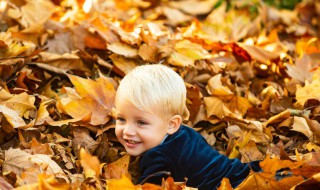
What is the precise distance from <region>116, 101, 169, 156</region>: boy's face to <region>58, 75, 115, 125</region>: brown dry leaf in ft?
0.96

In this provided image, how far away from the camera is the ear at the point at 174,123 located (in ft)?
9.71

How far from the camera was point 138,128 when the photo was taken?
114 inches

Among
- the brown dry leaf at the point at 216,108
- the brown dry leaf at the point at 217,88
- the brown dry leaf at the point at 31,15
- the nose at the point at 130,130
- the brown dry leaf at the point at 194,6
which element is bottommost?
the brown dry leaf at the point at 194,6

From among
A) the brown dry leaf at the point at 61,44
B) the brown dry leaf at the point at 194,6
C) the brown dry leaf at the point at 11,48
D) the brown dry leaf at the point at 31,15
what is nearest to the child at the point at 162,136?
the brown dry leaf at the point at 11,48

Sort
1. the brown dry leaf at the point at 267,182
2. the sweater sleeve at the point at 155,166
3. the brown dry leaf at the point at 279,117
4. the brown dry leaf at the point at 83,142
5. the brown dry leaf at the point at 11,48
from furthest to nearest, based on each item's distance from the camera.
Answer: the brown dry leaf at the point at 11,48 < the brown dry leaf at the point at 279,117 < the brown dry leaf at the point at 83,142 < the sweater sleeve at the point at 155,166 < the brown dry leaf at the point at 267,182

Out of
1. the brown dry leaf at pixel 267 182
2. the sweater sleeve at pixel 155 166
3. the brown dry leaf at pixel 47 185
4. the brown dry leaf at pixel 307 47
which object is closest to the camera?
the brown dry leaf at pixel 47 185

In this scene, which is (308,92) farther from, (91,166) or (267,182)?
(91,166)

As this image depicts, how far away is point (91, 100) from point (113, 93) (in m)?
0.14

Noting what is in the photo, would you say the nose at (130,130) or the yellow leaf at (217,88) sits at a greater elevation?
the nose at (130,130)

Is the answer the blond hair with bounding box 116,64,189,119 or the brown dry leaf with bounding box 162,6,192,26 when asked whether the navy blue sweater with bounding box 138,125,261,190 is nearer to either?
the blond hair with bounding box 116,64,189,119

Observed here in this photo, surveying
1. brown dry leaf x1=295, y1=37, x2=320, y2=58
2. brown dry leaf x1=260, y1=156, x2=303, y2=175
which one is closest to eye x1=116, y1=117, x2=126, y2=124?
brown dry leaf x1=260, y1=156, x2=303, y2=175

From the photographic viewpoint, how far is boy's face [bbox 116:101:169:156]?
113 inches

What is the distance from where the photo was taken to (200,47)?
398 centimetres

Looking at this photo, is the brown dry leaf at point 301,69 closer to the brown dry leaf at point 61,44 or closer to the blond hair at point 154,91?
the blond hair at point 154,91
